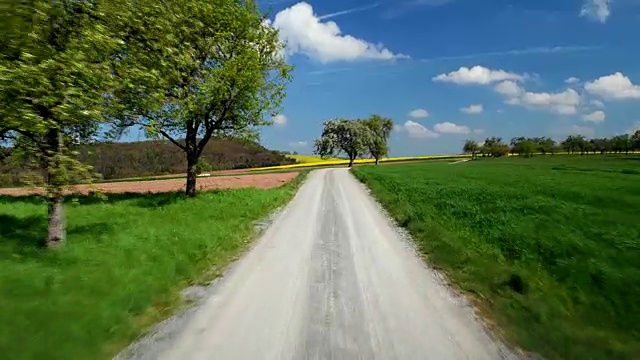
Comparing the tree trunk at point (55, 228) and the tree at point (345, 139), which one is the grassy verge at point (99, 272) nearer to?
the tree trunk at point (55, 228)

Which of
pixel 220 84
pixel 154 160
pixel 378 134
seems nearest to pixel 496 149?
pixel 378 134

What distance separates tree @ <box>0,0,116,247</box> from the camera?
6641 mm

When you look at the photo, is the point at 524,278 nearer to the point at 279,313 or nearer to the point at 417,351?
the point at 417,351

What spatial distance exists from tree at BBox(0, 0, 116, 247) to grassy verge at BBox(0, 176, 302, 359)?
2.15 m

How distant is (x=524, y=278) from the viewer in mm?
10867

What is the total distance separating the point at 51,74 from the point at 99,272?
4870mm

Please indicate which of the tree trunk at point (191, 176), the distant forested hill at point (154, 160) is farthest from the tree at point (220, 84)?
the distant forested hill at point (154, 160)

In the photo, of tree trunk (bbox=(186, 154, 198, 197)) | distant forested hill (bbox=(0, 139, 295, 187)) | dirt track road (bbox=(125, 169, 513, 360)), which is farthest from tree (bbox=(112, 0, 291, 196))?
distant forested hill (bbox=(0, 139, 295, 187))

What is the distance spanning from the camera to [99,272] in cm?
1052

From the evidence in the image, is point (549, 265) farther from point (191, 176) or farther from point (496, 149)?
point (496, 149)

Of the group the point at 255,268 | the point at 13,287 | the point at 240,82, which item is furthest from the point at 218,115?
the point at 13,287

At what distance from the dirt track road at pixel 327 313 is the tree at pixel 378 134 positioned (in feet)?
347

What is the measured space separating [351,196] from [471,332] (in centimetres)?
2531

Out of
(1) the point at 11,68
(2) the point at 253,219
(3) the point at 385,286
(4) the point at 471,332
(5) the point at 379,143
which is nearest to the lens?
(1) the point at 11,68
